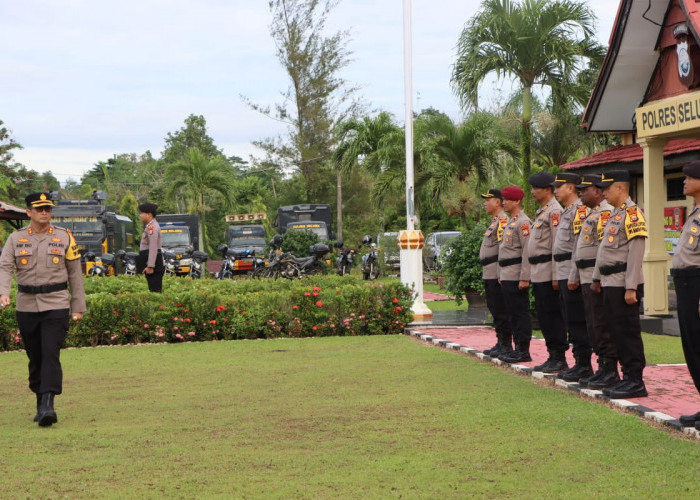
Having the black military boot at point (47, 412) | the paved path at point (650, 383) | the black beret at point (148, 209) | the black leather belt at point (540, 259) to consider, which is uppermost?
the black beret at point (148, 209)

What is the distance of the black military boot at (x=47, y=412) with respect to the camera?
743 centimetres

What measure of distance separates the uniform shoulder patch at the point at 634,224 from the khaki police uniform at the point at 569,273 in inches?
37.7

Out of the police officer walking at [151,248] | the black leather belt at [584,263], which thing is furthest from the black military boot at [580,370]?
the police officer walking at [151,248]

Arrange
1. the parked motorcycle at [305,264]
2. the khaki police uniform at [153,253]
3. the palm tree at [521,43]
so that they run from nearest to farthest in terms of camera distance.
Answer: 1. the khaki police uniform at [153,253]
2. the palm tree at [521,43]
3. the parked motorcycle at [305,264]

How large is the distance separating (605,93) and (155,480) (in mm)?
12762

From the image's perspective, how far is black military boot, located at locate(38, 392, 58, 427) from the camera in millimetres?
7434

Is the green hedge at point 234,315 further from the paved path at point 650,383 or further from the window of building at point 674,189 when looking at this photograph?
the window of building at point 674,189

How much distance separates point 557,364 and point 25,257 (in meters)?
5.35

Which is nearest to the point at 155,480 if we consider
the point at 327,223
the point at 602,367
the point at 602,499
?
the point at 602,499

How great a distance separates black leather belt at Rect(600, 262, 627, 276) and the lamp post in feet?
23.3

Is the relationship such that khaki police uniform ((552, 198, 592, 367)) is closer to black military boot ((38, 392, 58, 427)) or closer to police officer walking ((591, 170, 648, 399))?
police officer walking ((591, 170, 648, 399))

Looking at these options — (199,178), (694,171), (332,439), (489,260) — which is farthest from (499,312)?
(199,178)

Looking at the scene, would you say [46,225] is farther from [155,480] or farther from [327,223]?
[327,223]

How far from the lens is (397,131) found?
30953 mm
